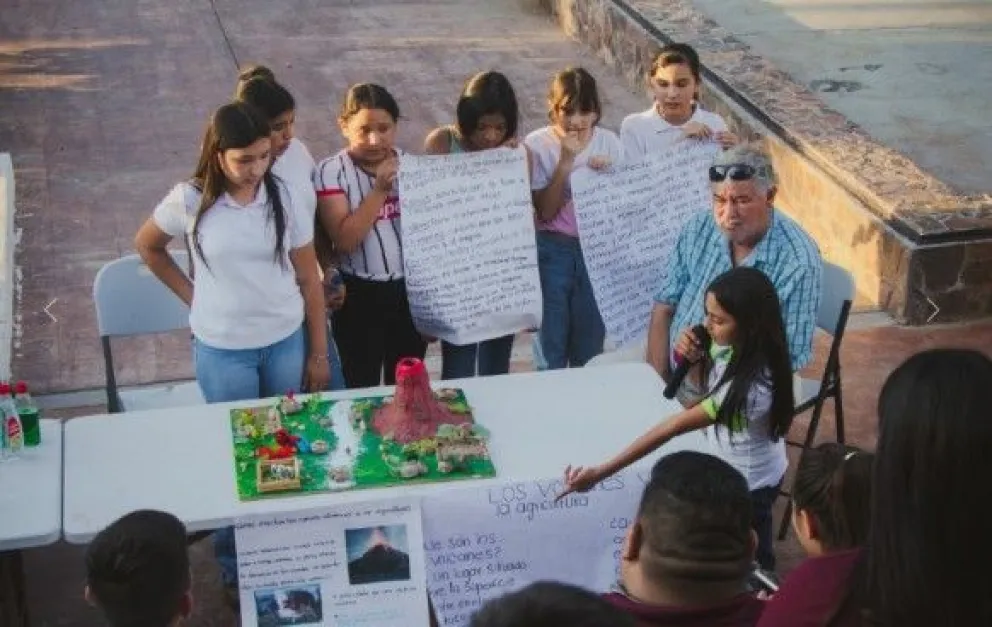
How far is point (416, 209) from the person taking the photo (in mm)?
5355

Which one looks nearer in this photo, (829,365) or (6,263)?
(829,365)

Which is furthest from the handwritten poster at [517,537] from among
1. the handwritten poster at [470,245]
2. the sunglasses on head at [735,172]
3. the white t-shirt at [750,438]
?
the handwritten poster at [470,245]

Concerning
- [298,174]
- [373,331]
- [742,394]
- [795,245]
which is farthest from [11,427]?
[795,245]

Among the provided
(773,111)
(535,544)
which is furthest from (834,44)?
(535,544)

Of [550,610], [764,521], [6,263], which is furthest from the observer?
[6,263]

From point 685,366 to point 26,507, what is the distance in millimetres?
2101

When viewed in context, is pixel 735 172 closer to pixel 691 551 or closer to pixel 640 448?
pixel 640 448

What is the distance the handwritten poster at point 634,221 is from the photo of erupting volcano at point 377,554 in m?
1.66

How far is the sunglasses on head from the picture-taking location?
4867 mm

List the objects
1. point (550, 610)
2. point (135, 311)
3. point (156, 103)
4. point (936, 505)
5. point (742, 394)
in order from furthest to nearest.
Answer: point (156, 103) < point (135, 311) < point (742, 394) < point (936, 505) < point (550, 610)

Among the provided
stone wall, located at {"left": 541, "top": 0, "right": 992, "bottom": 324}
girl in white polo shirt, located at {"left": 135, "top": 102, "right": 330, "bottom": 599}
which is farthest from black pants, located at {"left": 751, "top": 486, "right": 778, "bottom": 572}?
stone wall, located at {"left": 541, "top": 0, "right": 992, "bottom": 324}

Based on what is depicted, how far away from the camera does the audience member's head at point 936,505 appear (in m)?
2.64

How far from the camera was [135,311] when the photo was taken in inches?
221

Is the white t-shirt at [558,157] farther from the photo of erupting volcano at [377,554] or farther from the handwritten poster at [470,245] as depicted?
the photo of erupting volcano at [377,554]
